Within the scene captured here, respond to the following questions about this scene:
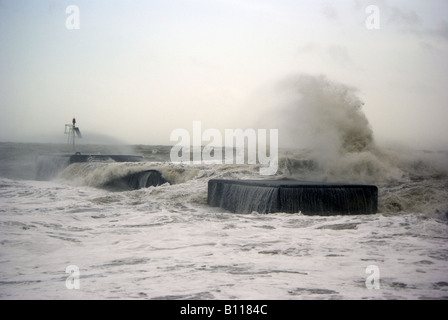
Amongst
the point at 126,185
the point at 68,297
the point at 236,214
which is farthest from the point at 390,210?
the point at 126,185

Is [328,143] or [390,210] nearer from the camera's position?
[390,210]

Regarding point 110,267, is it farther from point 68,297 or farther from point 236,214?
point 236,214

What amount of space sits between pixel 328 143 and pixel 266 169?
1993 millimetres

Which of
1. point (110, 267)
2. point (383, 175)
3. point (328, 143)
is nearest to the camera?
point (110, 267)

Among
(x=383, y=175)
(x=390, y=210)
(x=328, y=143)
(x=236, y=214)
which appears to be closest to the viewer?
(x=236, y=214)

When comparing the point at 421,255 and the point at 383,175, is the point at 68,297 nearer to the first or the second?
the point at 421,255

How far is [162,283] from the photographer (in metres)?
3.79

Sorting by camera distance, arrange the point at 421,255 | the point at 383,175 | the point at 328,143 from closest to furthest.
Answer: the point at 421,255 → the point at 383,175 → the point at 328,143

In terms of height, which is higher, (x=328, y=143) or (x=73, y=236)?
(x=328, y=143)
